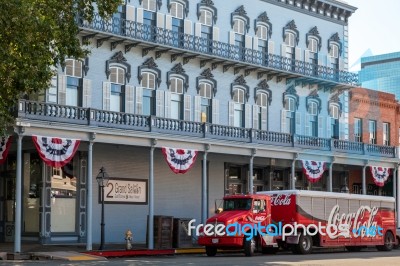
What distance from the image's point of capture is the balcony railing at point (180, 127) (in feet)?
104

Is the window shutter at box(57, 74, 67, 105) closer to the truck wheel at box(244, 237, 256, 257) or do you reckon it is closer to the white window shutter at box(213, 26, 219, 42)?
the white window shutter at box(213, 26, 219, 42)

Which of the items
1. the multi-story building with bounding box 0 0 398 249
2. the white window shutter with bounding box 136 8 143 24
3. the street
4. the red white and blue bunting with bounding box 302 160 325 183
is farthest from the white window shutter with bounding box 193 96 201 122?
the street

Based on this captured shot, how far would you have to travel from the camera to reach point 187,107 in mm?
40125

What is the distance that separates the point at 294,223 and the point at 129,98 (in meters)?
10.4

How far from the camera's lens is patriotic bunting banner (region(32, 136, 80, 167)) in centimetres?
3103

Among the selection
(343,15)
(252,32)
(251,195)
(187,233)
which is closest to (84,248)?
(187,233)

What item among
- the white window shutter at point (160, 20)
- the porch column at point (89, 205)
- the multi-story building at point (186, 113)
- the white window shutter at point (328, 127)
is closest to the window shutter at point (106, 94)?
the multi-story building at point (186, 113)

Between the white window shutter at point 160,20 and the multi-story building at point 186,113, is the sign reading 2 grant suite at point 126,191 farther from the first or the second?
the white window shutter at point 160,20

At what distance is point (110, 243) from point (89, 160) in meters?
5.46

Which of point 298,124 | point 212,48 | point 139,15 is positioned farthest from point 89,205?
point 298,124

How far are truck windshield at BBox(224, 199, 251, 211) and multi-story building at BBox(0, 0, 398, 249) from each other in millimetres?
3934

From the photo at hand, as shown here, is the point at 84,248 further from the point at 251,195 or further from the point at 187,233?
the point at 251,195

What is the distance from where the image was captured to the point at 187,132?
3719 centimetres

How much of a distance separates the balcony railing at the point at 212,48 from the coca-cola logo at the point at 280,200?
31.8ft
